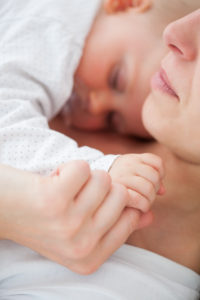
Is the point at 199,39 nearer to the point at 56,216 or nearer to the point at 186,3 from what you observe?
the point at 186,3

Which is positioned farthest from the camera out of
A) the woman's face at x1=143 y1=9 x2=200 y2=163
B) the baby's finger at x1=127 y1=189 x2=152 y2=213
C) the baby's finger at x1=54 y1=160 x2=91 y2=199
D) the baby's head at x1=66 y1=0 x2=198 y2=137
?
the baby's head at x1=66 y1=0 x2=198 y2=137

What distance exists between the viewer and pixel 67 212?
637mm

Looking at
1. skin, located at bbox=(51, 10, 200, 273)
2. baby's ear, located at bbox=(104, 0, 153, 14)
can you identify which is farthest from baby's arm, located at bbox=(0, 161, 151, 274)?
baby's ear, located at bbox=(104, 0, 153, 14)

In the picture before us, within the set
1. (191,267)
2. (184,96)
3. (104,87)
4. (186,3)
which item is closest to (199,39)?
(184,96)

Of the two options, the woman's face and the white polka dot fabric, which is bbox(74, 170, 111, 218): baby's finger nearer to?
the white polka dot fabric

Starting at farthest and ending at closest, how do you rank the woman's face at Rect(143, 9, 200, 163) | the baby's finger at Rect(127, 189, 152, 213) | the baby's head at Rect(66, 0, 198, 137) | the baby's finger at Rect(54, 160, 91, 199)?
the baby's head at Rect(66, 0, 198, 137), the woman's face at Rect(143, 9, 200, 163), the baby's finger at Rect(127, 189, 152, 213), the baby's finger at Rect(54, 160, 91, 199)

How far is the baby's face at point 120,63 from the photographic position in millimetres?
1195

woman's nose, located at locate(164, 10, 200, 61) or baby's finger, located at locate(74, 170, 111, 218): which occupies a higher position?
woman's nose, located at locate(164, 10, 200, 61)

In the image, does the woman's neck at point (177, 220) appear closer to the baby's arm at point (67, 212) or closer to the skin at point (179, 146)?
the skin at point (179, 146)

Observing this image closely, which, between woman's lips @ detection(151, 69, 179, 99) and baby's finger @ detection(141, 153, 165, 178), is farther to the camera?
woman's lips @ detection(151, 69, 179, 99)

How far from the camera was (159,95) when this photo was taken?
0.93 metres

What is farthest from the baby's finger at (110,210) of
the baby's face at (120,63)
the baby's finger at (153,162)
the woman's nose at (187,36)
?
the baby's face at (120,63)

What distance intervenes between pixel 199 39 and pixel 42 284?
2.08 ft

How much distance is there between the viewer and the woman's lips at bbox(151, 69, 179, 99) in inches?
36.3
